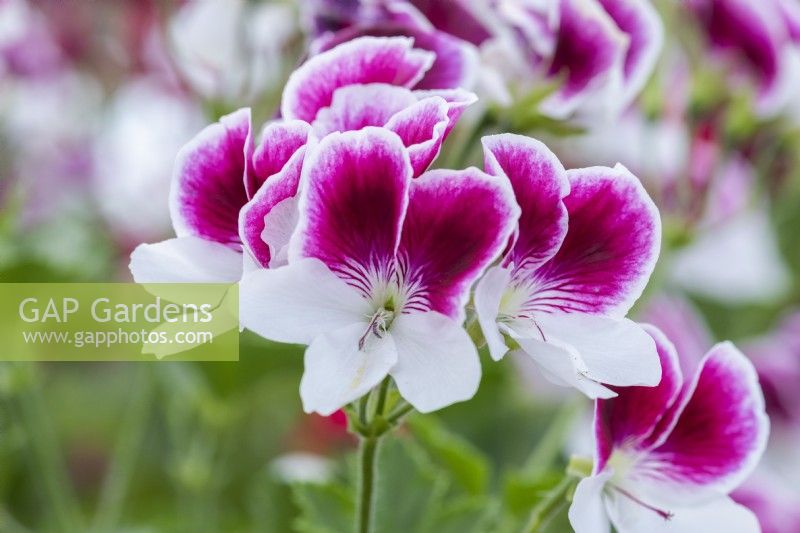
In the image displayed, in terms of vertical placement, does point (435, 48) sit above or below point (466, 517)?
above

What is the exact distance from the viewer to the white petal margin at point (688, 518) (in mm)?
323

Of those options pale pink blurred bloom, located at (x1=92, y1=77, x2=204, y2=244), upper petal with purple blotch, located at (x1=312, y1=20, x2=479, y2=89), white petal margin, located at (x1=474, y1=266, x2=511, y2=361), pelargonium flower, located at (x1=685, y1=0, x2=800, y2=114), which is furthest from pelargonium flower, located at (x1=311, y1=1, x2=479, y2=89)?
pale pink blurred bloom, located at (x1=92, y1=77, x2=204, y2=244)

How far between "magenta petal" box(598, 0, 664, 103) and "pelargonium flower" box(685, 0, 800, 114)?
0.39ft

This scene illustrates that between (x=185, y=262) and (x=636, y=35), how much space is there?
217 millimetres

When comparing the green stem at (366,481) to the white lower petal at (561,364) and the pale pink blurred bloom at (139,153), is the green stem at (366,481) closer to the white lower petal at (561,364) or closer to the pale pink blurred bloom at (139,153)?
the white lower petal at (561,364)

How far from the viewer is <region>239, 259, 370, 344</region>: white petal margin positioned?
27 cm

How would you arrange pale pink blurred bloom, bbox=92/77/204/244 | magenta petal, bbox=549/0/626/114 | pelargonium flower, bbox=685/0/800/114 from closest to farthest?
magenta petal, bbox=549/0/626/114, pelargonium flower, bbox=685/0/800/114, pale pink blurred bloom, bbox=92/77/204/244

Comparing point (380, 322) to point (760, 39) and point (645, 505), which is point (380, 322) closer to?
point (645, 505)

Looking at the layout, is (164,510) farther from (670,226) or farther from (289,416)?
(670,226)

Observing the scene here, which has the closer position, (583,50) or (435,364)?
(435,364)

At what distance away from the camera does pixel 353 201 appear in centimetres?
28

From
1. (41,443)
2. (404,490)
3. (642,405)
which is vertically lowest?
(41,443)

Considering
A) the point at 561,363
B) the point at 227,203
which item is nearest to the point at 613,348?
the point at 561,363

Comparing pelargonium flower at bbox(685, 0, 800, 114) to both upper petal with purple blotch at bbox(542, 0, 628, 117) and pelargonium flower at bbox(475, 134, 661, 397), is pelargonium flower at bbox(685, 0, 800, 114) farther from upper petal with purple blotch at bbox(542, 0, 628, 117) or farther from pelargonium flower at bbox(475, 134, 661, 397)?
pelargonium flower at bbox(475, 134, 661, 397)
